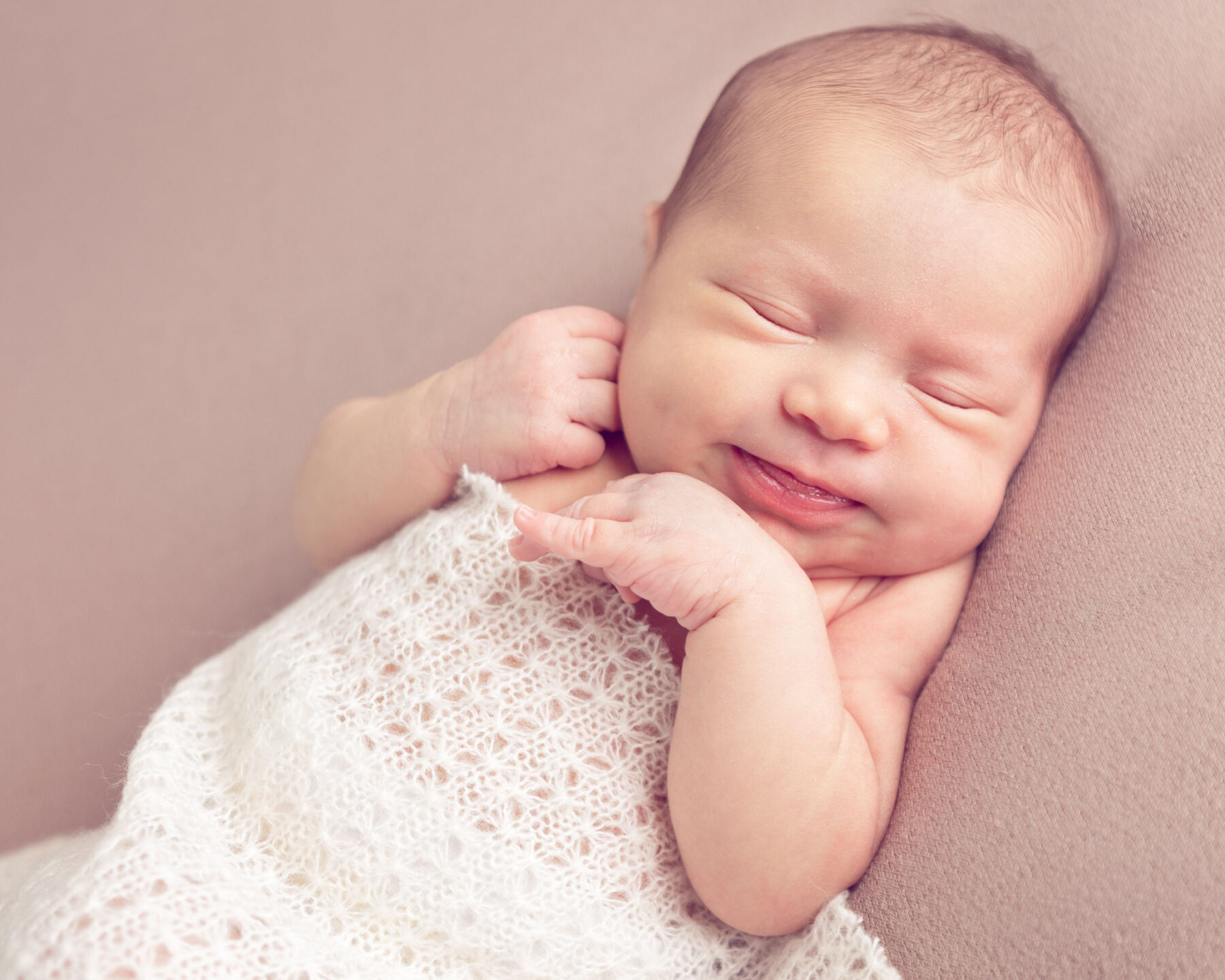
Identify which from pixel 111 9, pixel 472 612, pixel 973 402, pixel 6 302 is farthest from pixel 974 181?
pixel 111 9

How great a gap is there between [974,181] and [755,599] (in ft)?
1.58

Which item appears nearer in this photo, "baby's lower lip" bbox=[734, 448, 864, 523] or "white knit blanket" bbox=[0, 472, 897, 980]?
"white knit blanket" bbox=[0, 472, 897, 980]

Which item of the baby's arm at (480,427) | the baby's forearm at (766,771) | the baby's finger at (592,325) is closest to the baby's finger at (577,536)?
the baby's forearm at (766,771)

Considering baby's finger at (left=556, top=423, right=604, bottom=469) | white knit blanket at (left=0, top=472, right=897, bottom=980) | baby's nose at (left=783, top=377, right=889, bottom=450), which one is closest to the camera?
white knit blanket at (left=0, top=472, right=897, bottom=980)

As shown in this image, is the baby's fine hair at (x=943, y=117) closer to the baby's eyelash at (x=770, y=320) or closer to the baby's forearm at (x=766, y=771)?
the baby's eyelash at (x=770, y=320)

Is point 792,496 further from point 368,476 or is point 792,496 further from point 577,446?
point 368,476

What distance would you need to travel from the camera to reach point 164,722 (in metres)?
1.06

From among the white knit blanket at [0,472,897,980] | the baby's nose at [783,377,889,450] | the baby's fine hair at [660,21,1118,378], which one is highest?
→ the baby's fine hair at [660,21,1118,378]

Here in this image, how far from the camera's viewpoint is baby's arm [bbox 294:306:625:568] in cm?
115

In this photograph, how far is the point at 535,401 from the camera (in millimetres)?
1145

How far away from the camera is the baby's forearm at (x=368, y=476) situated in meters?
1.20

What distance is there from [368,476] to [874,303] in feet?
2.11

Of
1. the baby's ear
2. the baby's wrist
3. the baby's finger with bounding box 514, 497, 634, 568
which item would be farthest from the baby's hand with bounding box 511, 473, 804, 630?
the baby's ear

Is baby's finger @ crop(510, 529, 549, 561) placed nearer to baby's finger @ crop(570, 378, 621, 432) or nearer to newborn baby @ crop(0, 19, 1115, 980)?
newborn baby @ crop(0, 19, 1115, 980)
